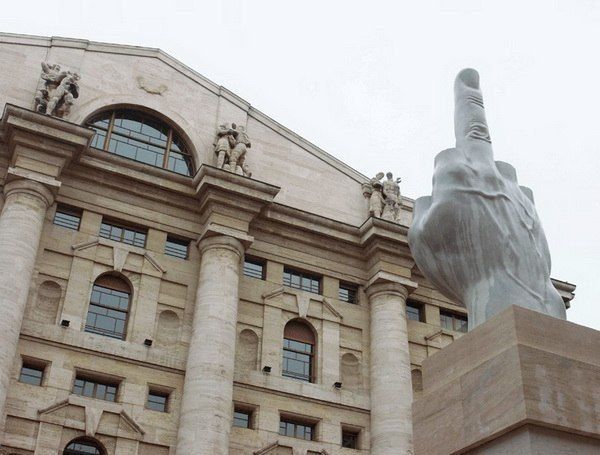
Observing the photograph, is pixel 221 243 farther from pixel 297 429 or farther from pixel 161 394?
pixel 297 429

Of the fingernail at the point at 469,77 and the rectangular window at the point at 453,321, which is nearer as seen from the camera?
the fingernail at the point at 469,77

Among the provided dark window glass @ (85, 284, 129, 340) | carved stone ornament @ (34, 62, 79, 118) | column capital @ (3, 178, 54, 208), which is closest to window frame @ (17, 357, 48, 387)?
dark window glass @ (85, 284, 129, 340)

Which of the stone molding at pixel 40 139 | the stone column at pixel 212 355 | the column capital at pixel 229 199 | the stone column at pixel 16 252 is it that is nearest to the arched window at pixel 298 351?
the stone column at pixel 212 355

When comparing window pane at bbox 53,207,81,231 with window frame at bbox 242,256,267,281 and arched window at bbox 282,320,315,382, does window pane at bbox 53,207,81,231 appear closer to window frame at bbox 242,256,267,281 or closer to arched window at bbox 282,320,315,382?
window frame at bbox 242,256,267,281

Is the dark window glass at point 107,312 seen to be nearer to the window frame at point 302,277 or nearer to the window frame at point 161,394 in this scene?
the window frame at point 161,394

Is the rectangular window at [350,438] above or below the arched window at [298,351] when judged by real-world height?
below

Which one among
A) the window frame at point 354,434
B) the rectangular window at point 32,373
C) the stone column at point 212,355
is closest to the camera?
the stone column at point 212,355

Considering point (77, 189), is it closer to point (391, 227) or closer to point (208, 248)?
point (208, 248)

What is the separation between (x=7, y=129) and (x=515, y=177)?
829 inches

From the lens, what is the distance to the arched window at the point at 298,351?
28734mm

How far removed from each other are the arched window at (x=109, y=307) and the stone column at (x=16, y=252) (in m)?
2.47

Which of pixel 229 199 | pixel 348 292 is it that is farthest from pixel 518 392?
pixel 348 292

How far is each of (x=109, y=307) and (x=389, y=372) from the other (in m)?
10.1

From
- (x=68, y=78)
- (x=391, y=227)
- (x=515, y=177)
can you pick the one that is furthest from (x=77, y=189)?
(x=515, y=177)
